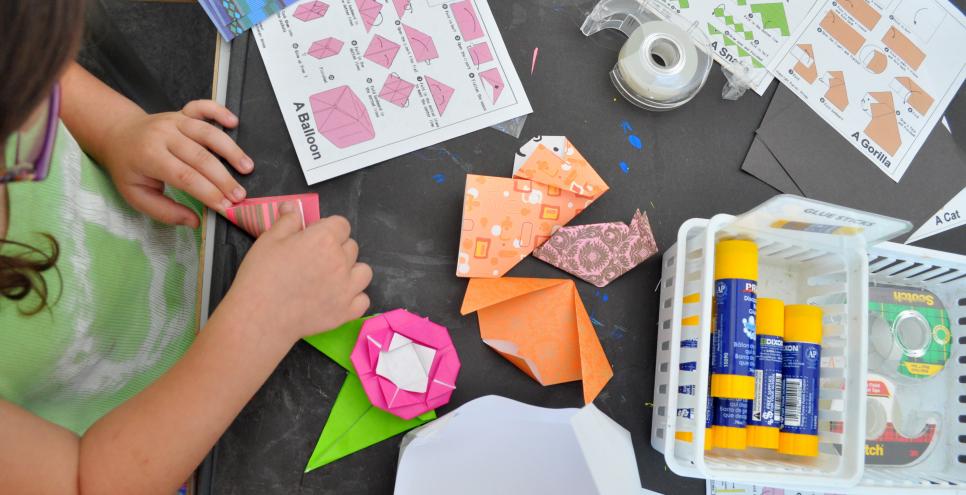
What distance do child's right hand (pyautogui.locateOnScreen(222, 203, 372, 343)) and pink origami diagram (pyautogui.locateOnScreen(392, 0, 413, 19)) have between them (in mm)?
266

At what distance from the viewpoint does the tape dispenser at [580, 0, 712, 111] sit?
0.69 meters

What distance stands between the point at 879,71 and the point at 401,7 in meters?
0.61

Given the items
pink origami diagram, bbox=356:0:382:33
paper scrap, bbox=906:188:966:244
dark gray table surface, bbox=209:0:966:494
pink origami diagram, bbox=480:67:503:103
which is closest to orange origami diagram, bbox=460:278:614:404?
dark gray table surface, bbox=209:0:966:494

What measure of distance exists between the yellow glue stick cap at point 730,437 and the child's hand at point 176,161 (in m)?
0.54

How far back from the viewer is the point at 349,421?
629 mm

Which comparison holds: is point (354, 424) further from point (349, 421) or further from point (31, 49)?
point (31, 49)

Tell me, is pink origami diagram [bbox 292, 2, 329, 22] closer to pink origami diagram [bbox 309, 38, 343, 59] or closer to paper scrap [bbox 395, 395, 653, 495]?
pink origami diagram [bbox 309, 38, 343, 59]

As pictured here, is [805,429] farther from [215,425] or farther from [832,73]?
[215,425]

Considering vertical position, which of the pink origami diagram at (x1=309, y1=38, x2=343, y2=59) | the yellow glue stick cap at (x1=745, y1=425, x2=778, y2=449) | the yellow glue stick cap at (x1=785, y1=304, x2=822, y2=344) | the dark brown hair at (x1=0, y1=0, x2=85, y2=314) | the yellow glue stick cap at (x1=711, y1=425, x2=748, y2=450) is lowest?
A: the yellow glue stick cap at (x1=745, y1=425, x2=778, y2=449)

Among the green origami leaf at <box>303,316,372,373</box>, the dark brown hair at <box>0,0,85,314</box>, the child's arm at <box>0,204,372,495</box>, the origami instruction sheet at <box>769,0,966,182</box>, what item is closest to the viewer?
the dark brown hair at <box>0,0,85,314</box>

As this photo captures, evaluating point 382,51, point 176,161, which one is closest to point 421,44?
point 382,51

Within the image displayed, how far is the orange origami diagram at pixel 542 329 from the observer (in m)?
0.65

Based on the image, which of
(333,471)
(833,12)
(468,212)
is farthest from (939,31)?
(333,471)

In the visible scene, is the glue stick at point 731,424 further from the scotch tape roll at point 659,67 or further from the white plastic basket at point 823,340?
the scotch tape roll at point 659,67
